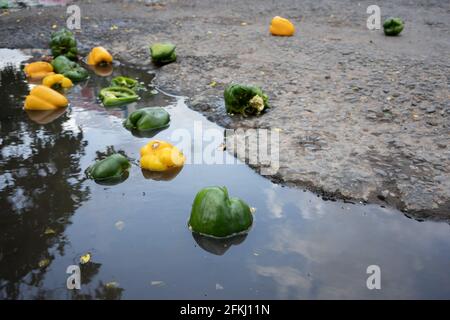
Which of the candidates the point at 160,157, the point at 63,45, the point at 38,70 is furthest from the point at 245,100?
the point at 63,45

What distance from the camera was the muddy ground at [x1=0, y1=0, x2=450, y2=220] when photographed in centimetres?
420

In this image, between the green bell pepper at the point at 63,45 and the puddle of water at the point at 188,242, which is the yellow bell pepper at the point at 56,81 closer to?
the green bell pepper at the point at 63,45

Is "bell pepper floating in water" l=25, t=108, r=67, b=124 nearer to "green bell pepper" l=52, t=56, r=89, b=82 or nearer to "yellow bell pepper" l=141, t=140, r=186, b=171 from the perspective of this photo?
"green bell pepper" l=52, t=56, r=89, b=82

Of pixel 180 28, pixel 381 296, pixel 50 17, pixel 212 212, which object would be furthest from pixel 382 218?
pixel 50 17

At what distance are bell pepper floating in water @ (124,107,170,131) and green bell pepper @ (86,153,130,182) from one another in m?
0.97

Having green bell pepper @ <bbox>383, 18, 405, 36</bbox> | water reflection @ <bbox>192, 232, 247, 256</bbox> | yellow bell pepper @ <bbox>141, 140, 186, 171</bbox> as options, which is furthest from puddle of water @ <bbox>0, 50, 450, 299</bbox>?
green bell pepper @ <bbox>383, 18, 405, 36</bbox>

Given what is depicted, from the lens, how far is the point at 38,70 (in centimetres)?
725

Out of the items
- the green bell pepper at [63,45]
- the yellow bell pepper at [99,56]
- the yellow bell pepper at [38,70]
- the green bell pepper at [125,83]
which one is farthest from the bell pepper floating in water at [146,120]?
the green bell pepper at [63,45]

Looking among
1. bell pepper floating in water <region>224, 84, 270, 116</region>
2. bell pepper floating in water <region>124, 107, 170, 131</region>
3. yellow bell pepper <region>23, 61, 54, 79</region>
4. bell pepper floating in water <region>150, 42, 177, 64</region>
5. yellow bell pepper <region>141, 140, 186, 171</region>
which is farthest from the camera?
bell pepper floating in water <region>150, 42, 177, 64</region>

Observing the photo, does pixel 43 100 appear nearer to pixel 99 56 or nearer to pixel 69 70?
pixel 69 70

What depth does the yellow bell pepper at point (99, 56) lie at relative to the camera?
25.7 ft

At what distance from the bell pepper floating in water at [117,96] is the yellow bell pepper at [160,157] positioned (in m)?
1.77

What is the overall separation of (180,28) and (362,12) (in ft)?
13.8

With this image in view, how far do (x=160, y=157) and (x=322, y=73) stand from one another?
Answer: 3.18m
